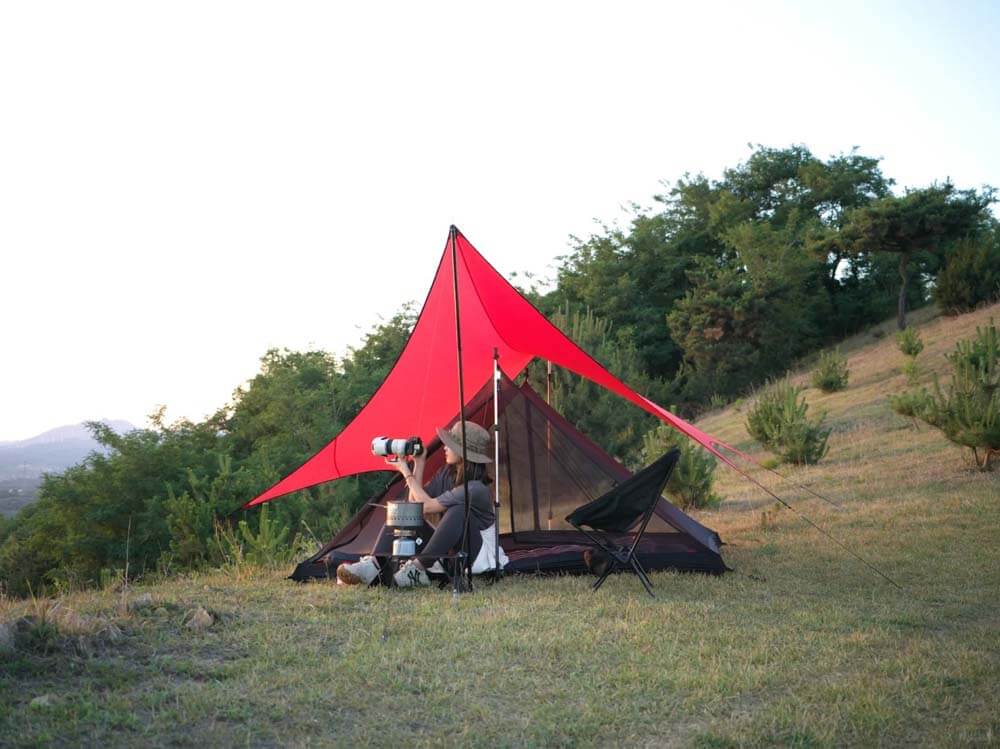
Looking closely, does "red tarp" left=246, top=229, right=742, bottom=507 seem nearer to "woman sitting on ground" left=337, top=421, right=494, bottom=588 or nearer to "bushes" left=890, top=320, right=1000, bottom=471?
"woman sitting on ground" left=337, top=421, right=494, bottom=588

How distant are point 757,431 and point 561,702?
980cm

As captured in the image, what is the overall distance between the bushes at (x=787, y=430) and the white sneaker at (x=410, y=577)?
22.8ft

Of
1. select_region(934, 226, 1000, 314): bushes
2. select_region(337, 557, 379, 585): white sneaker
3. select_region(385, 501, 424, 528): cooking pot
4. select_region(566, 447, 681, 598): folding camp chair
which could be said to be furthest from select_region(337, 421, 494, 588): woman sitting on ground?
select_region(934, 226, 1000, 314): bushes

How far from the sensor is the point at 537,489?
20.7 feet

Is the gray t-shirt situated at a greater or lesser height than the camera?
lesser

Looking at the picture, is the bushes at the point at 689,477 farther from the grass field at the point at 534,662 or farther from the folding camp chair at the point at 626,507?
the folding camp chair at the point at 626,507

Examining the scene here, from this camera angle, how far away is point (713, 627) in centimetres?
413

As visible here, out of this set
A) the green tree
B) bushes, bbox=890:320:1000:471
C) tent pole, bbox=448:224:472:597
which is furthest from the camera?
the green tree

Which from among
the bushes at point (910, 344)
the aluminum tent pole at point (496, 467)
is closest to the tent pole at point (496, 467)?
the aluminum tent pole at point (496, 467)

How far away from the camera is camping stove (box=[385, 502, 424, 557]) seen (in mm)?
5062

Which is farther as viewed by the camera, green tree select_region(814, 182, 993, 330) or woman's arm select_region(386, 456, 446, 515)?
green tree select_region(814, 182, 993, 330)

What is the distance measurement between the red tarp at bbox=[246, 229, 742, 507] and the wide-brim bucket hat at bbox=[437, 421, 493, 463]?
2.36ft

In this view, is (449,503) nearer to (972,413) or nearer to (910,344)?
(972,413)

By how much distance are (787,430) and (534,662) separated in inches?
323
